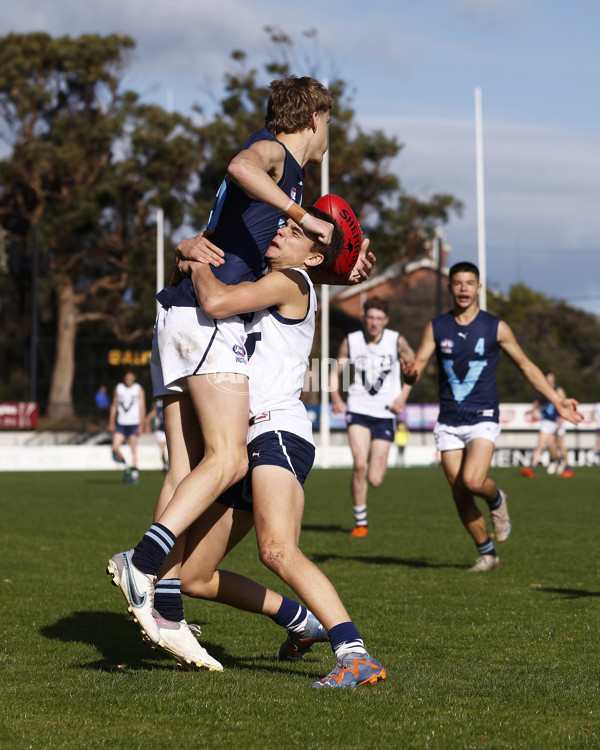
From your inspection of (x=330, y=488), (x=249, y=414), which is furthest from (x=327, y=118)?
(x=330, y=488)

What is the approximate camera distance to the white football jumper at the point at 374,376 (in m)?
12.2

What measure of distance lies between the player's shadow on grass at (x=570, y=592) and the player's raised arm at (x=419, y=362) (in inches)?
74.6

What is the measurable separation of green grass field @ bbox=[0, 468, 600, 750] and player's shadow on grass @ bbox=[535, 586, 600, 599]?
0.05 feet

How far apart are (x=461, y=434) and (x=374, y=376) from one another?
11.4 ft

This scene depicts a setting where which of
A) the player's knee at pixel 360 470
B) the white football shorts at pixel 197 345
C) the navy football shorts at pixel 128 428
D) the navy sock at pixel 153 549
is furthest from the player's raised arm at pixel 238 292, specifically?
the navy football shorts at pixel 128 428

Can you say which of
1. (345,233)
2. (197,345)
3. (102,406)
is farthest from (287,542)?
(102,406)

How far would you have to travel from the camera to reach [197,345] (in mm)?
4703

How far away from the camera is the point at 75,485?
22016 millimetres

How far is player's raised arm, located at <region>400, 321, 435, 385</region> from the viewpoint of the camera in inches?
334

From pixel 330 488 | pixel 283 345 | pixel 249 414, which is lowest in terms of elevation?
pixel 330 488

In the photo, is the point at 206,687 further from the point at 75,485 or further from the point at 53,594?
the point at 75,485

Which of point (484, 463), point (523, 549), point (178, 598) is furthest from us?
point (523, 549)

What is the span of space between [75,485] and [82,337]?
27.5 m

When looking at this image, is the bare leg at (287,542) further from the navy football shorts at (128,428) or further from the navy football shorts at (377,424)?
the navy football shorts at (128,428)
